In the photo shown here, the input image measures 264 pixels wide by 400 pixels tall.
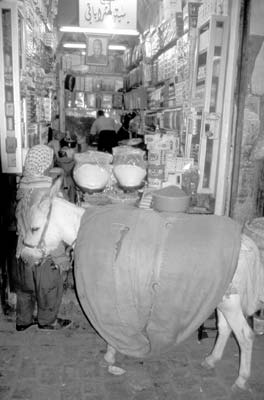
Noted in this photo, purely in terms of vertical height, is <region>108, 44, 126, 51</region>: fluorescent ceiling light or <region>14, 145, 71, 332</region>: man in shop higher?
<region>108, 44, 126, 51</region>: fluorescent ceiling light

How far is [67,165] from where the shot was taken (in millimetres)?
5926

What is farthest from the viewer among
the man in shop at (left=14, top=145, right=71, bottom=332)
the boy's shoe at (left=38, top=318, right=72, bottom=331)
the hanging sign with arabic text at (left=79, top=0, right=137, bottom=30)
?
the hanging sign with arabic text at (left=79, top=0, right=137, bottom=30)

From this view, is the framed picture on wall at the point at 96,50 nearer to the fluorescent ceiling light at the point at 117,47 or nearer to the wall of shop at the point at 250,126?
the fluorescent ceiling light at the point at 117,47

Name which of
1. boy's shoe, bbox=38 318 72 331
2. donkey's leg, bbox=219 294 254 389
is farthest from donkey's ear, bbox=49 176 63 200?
donkey's leg, bbox=219 294 254 389

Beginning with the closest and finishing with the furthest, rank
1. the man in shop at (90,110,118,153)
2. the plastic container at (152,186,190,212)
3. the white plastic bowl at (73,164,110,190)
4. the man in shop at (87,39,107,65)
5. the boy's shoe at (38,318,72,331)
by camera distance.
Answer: the plastic container at (152,186,190,212) < the boy's shoe at (38,318,72,331) < the white plastic bowl at (73,164,110,190) < the man in shop at (87,39,107,65) < the man in shop at (90,110,118,153)

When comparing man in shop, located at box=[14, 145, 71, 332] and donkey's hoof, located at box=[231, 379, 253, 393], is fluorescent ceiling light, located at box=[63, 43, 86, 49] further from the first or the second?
donkey's hoof, located at box=[231, 379, 253, 393]

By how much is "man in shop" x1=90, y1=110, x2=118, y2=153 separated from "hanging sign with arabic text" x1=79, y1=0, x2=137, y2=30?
4.12m

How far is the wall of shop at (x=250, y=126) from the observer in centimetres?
331

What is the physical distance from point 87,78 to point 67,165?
630 cm

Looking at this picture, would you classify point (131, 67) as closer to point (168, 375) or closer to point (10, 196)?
point (10, 196)

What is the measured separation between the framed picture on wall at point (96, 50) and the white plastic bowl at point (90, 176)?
5849 millimetres

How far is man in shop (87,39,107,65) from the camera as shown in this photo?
28.5ft

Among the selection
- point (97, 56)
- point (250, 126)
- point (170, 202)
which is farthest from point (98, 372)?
point (97, 56)

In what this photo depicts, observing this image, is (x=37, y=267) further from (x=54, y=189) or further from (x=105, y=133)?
(x=105, y=133)
